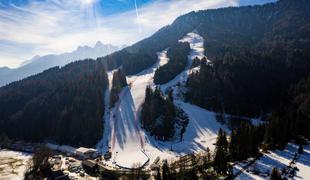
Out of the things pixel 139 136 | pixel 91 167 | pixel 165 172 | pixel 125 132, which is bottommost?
pixel 139 136

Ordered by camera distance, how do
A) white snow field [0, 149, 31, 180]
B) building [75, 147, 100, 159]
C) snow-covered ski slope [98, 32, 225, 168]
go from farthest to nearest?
building [75, 147, 100, 159], snow-covered ski slope [98, 32, 225, 168], white snow field [0, 149, 31, 180]

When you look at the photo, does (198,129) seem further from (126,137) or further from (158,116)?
(126,137)

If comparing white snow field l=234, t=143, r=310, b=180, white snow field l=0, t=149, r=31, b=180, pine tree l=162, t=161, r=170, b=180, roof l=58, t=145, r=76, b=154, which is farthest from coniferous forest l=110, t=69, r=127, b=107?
white snow field l=234, t=143, r=310, b=180

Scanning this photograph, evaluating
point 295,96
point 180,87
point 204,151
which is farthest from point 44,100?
point 295,96

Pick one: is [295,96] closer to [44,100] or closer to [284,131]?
[284,131]

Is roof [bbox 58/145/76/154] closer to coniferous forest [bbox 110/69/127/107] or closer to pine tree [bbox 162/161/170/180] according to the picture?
coniferous forest [bbox 110/69/127/107]

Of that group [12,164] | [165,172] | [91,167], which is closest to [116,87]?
[12,164]
